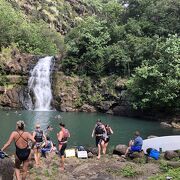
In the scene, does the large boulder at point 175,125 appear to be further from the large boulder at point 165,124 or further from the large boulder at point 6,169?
the large boulder at point 6,169

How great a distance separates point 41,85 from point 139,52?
1623 cm

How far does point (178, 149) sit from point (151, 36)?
38.6 m

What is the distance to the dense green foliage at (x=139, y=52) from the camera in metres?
44.6

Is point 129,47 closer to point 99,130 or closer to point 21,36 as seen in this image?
point 21,36

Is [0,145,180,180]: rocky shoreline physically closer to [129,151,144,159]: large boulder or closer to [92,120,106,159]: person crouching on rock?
[129,151,144,159]: large boulder

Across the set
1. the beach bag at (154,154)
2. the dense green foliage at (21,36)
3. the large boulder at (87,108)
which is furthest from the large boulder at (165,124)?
the dense green foliage at (21,36)

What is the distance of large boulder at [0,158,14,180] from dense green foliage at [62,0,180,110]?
32618 mm

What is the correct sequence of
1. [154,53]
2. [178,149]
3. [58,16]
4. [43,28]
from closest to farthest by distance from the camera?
[178,149]
[154,53]
[43,28]
[58,16]

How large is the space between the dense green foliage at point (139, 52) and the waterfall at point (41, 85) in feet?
11.4

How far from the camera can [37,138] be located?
58.7ft

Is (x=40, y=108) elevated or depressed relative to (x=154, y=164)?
elevated

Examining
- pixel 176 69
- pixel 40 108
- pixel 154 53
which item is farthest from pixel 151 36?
pixel 40 108

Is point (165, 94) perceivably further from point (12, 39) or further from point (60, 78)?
point (12, 39)

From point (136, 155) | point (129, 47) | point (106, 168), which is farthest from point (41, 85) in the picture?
point (106, 168)
